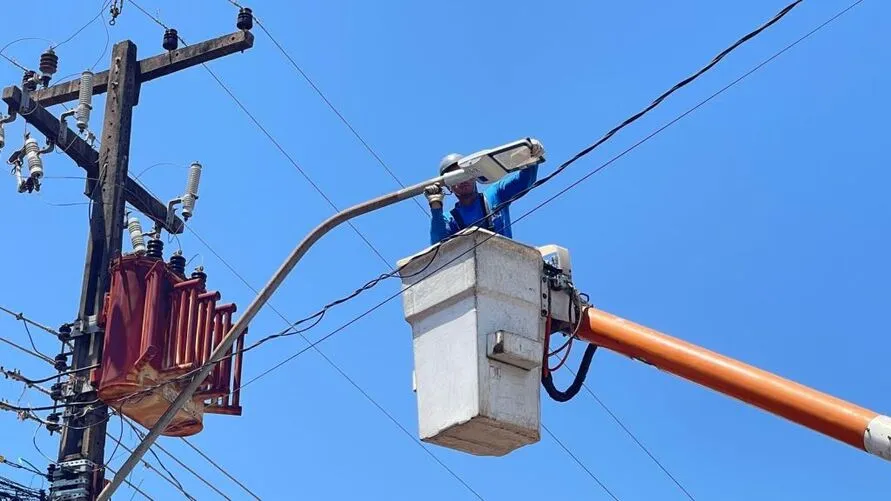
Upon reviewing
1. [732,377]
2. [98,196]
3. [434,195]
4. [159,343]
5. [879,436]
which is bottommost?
[879,436]

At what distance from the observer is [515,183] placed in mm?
11273

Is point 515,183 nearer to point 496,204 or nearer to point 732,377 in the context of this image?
point 496,204

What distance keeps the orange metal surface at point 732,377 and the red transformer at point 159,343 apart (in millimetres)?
4422

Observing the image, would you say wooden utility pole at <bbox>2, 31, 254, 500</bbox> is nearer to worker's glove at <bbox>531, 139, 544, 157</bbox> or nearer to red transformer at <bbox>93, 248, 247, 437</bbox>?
red transformer at <bbox>93, 248, 247, 437</bbox>

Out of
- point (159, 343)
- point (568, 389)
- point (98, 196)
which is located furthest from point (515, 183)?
point (98, 196)

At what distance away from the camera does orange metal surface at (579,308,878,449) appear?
9.63 m

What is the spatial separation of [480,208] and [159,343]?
4506 mm

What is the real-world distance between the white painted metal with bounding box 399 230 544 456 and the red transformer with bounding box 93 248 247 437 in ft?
13.6

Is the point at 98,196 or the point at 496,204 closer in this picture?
the point at 496,204

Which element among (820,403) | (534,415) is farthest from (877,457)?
(534,415)

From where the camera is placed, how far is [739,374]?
1014cm

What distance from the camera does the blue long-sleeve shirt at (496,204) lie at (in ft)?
35.8

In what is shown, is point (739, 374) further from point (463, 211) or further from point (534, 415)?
point (463, 211)

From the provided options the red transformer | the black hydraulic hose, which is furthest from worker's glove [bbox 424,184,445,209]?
the red transformer
